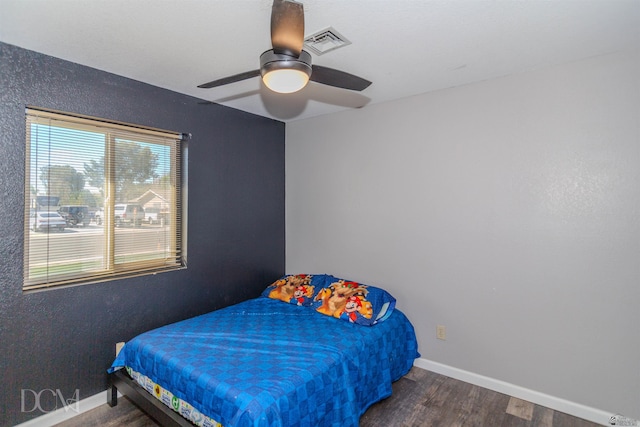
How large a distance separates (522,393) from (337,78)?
2.67m

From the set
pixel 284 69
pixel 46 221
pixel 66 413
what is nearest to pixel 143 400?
pixel 66 413

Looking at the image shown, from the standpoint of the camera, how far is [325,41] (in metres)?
2.02

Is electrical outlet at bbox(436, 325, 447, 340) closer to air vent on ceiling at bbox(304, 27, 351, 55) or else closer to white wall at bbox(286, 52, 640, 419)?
white wall at bbox(286, 52, 640, 419)

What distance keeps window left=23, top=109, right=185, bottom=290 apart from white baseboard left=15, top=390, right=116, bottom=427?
0.87 meters

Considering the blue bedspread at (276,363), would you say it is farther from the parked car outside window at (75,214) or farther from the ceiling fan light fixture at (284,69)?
the ceiling fan light fixture at (284,69)

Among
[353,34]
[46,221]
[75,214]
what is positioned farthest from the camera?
[75,214]

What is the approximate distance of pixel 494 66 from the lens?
2.41m

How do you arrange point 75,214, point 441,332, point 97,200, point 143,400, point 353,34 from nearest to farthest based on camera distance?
1. point 353,34
2. point 143,400
3. point 75,214
4. point 97,200
5. point 441,332

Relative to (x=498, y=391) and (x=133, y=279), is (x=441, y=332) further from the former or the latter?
(x=133, y=279)

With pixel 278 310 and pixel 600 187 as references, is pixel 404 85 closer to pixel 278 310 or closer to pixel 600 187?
pixel 600 187

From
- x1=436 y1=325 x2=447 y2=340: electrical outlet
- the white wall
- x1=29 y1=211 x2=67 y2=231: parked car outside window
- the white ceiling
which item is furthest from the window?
x1=436 y1=325 x2=447 y2=340: electrical outlet

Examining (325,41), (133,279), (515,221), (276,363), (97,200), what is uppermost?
(325,41)

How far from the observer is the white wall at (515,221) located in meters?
2.19

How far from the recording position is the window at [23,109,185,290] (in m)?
2.25
